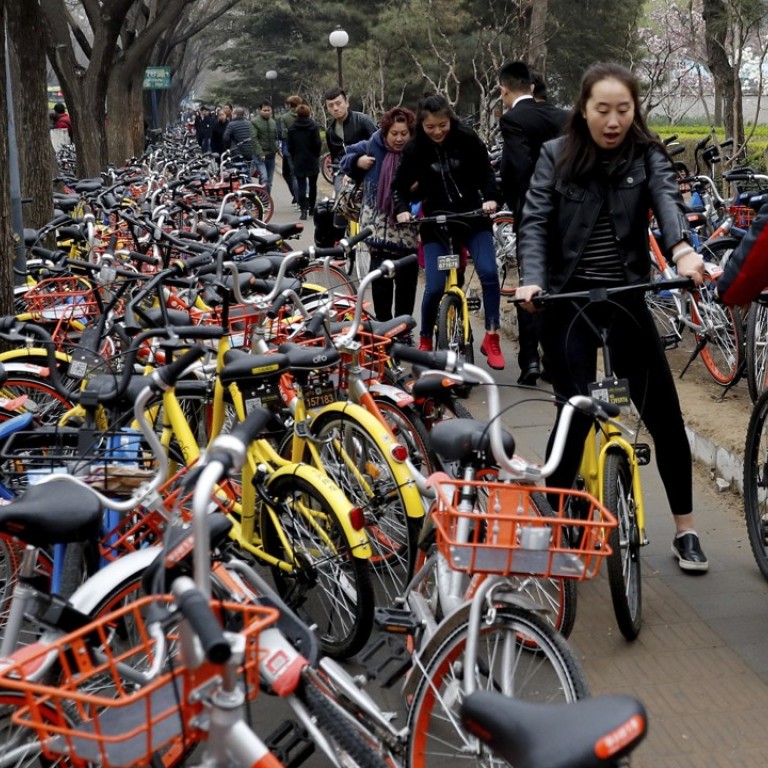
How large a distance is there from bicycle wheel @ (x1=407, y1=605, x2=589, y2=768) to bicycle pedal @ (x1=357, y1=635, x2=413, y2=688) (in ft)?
0.65

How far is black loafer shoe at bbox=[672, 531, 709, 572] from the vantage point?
487 centimetres

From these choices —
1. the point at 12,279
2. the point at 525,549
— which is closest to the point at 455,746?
the point at 525,549

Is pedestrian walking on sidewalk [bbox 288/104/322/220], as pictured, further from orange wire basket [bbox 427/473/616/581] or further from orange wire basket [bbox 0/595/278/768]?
orange wire basket [bbox 0/595/278/768]

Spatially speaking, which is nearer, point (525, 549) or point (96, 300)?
point (525, 549)

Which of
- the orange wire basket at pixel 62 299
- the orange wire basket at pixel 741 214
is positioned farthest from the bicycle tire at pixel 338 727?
the orange wire basket at pixel 741 214

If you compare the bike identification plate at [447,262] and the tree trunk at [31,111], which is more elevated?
the tree trunk at [31,111]

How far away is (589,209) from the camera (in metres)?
4.46

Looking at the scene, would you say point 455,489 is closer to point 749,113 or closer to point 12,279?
→ point 12,279

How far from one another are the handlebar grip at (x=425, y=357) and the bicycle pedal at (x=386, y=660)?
85cm

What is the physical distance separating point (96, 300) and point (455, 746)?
3.98 metres

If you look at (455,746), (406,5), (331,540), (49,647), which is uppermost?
(406,5)

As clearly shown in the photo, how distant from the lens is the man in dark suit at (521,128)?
7.25 meters

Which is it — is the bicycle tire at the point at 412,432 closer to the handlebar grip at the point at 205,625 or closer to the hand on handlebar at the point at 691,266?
the hand on handlebar at the point at 691,266

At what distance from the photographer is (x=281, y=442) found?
472 centimetres
